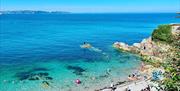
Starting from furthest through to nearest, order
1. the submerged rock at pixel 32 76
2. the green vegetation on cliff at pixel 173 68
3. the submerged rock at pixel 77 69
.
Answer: the submerged rock at pixel 77 69, the submerged rock at pixel 32 76, the green vegetation on cliff at pixel 173 68

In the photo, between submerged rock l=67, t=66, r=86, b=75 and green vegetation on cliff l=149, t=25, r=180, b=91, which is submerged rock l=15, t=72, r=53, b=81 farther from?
green vegetation on cliff l=149, t=25, r=180, b=91

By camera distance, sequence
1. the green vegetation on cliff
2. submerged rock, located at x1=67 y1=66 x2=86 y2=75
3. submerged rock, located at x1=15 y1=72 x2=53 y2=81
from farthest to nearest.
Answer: submerged rock, located at x1=67 y1=66 x2=86 y2=75
submerged rock, located at x1=15 y1=72 x2=53 y2=81
the green vegetation on cliff

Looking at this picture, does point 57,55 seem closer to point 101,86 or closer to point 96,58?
point 96,58

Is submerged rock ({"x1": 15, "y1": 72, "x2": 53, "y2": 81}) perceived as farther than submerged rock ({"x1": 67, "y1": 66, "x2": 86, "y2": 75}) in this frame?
No

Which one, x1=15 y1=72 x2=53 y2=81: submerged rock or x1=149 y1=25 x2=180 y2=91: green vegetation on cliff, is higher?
x1=149 y1=25 x2=180 y2=91: green vegetation on cliff

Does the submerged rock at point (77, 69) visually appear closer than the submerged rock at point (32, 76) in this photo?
No

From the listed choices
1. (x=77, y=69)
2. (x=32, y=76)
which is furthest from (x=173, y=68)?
(x=77, y=69)

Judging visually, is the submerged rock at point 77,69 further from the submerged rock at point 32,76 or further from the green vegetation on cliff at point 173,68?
the green vegetation on cliff at point 173,68

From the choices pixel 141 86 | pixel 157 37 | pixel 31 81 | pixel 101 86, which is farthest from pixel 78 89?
pixel 157 37

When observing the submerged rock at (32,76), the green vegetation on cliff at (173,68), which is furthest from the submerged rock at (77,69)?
the green vegetation on cliff at (173,68)

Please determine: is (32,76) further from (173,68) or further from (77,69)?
(173,68)

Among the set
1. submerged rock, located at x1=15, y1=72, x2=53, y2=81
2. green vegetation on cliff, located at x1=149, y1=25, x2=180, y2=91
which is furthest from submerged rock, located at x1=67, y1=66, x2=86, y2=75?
green vegetation on cliff, located at x1=149, y1=25, x2=180, y2=91
